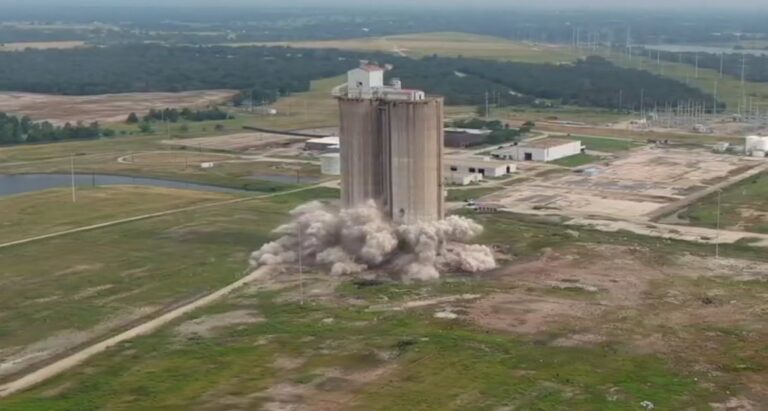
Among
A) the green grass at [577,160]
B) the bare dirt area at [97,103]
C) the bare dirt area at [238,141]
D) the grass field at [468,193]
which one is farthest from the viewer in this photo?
the bare dirt area at [97,103]

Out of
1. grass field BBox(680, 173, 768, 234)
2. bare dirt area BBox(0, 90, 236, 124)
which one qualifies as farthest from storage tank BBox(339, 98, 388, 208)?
bare dirt area BBox(0, 90, 236, 124)

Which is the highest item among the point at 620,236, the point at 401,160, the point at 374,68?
the point at 374,68

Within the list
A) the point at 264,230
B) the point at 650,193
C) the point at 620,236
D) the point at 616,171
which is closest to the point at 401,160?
the point at 264,230

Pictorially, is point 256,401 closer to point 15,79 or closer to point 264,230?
point 264,230

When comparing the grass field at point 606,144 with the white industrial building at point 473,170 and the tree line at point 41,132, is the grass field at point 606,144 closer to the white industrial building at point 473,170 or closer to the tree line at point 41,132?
the white industrial building at point 473,170

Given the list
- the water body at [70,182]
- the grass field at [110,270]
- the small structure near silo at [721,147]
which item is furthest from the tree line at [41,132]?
the small structure near silo at [721,147]
